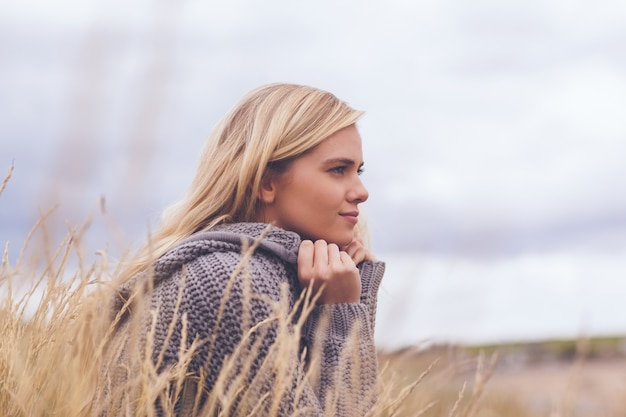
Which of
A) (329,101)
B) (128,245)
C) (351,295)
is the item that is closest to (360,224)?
(329,101)

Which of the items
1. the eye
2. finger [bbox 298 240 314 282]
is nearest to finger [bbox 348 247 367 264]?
the eye

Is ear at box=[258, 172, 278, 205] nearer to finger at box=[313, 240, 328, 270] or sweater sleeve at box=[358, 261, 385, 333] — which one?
finger at box=[313, 240, 328, 270]

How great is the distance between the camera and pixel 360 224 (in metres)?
3.53

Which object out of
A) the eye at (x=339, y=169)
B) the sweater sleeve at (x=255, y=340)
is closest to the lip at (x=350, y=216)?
the eye at (x=339, y=169)

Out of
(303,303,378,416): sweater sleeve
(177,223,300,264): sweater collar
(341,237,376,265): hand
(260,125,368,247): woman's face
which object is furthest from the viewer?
(341,237,376,265): hand

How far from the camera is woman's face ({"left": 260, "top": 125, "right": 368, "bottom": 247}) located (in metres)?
2.80

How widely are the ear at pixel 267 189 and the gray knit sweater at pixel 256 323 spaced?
0.22 meters

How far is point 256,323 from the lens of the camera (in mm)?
2273

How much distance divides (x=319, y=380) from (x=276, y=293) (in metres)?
0.29

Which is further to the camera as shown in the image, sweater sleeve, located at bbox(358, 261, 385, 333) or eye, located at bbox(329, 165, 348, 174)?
sweater sleeve, located at bbox(358, 261, 385, 333)

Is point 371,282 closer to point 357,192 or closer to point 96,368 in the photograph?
point 357,192

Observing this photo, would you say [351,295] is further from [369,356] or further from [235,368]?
[235,368]

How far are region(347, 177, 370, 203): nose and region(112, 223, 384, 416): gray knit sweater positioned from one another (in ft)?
0.92

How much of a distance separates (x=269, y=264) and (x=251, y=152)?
0.54 metres
